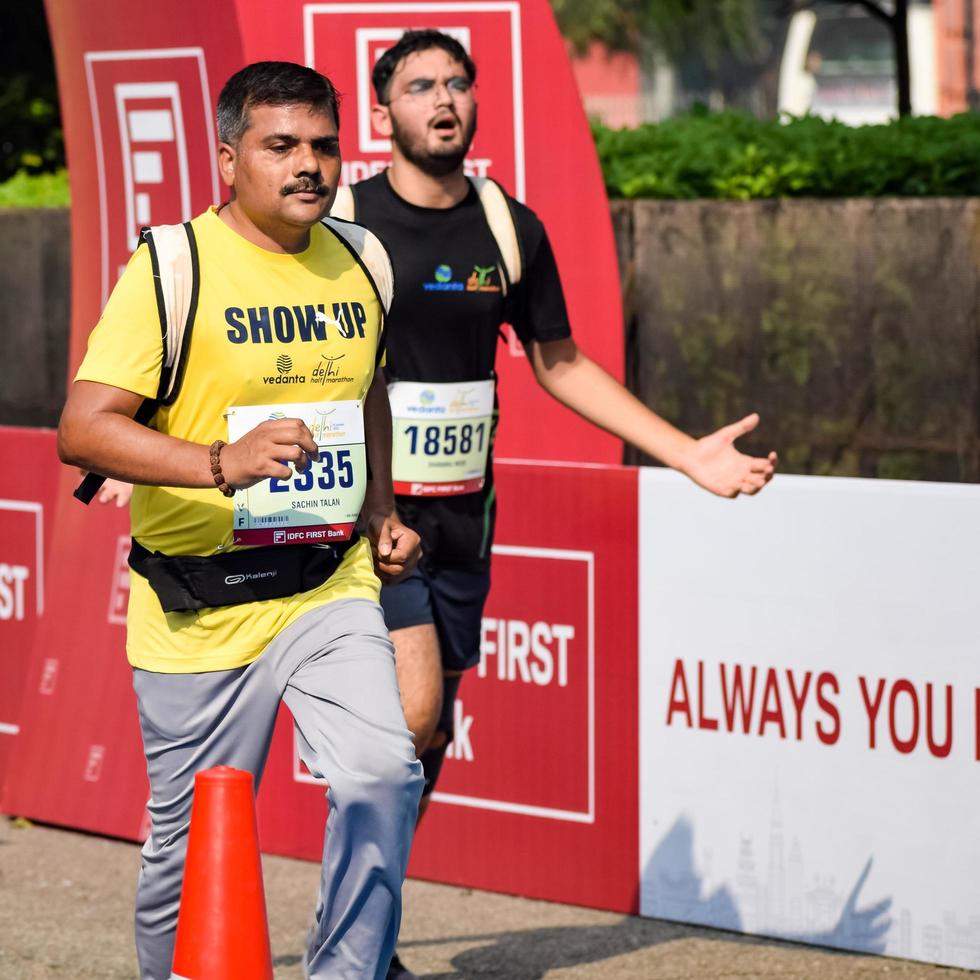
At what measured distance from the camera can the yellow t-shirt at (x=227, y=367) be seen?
380 cm

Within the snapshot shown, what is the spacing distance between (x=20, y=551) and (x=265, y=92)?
142 inches

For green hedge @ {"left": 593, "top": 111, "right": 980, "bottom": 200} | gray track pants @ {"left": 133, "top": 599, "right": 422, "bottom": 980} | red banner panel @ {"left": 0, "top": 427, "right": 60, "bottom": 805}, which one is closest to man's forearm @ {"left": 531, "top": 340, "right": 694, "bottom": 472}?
gray track pants @ {"left": 133, "top": 599, "right": 422, "bottom": 980}

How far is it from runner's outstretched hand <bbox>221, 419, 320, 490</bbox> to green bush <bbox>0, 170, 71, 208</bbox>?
721 centimetres

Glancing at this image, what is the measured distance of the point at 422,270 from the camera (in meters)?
4.97

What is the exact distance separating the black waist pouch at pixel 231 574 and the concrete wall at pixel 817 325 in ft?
14.1

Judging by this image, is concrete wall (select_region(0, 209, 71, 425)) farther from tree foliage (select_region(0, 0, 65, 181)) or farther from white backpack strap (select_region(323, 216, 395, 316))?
white backpack strap (select_region(323, 216, 395, 316))

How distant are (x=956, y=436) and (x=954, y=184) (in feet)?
3.83

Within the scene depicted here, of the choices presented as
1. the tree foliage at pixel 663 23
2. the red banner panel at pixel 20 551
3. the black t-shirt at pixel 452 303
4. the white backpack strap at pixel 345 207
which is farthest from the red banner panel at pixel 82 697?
the tree foliage at pixel 663 23

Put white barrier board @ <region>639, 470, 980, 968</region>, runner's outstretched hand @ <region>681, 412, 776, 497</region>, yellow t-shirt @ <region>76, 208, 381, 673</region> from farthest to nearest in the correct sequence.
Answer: white barrier board @ <region>639, 470, 980, 968</region> → runner's outstretched hand @ <region>681, 412, 776, 497</region> → yellow t-shirt @ <region>76, 208, 381, 673</region>

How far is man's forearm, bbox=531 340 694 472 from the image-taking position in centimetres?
484

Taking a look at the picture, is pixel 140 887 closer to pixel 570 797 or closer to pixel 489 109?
pixel 570 797

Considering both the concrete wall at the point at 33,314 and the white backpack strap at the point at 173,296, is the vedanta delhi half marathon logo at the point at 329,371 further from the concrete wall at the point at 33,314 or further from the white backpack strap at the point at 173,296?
the concrete wall at the point at 33,314

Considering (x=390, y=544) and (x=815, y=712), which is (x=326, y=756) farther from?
(x=815, y=712)

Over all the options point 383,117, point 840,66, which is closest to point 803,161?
point 383,117
